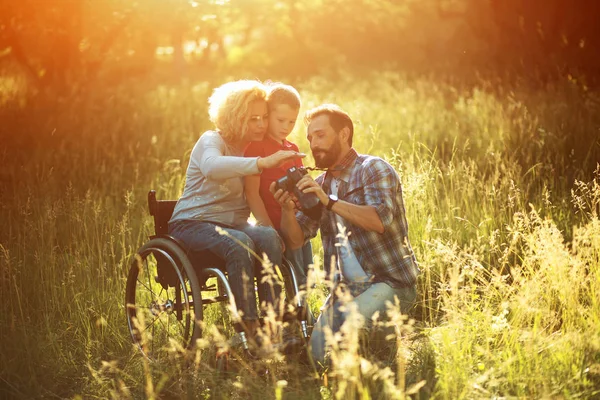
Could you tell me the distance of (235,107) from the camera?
14.4ft

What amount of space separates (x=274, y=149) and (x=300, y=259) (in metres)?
0.69

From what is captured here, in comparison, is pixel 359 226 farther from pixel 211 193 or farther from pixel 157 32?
pixel 157 32

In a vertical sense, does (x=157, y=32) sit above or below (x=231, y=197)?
above

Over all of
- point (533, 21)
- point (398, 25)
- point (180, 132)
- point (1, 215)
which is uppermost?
point (398, 25)

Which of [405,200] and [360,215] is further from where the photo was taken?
[405,200]

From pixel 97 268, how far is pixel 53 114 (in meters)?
4.24

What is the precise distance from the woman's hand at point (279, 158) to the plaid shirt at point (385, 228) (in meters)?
0.52

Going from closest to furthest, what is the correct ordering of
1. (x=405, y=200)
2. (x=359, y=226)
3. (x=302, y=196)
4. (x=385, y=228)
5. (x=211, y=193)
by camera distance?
(x=302, y=196), (x=359, y=226), (x=385, y=228), (x=211, y=193), (x=405, y=200)

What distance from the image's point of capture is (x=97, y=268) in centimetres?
535

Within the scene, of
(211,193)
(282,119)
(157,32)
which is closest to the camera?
(211,193)

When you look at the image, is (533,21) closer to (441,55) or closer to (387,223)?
(387,223)

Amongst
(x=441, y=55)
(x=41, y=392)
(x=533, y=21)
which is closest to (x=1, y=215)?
(x=41, y=392)

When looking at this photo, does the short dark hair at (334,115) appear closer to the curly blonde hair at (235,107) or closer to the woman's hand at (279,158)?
the curly blonde hair at (235,107)

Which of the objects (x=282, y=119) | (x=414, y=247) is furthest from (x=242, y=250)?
(x=414, y=247)
